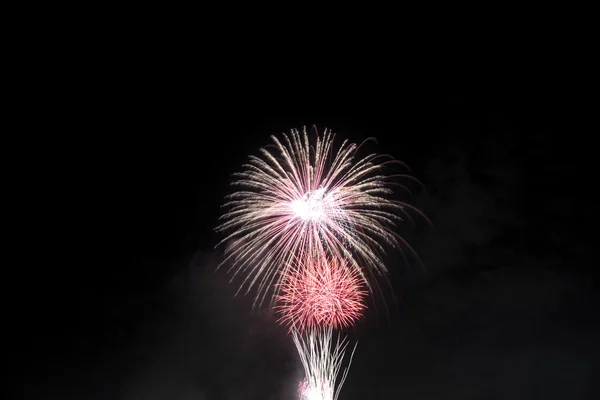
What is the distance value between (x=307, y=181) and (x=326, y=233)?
2.57 m

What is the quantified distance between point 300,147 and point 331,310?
818 centimetres

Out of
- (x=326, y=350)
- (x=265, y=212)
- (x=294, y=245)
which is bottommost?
(x=326, y=350)

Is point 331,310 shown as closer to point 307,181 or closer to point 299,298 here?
point 299,298

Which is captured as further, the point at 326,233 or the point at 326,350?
the point at 326,350

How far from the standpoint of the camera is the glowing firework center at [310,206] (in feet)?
73.2

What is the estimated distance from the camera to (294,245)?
2211 centimetres

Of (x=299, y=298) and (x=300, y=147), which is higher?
(x=300, y=147)

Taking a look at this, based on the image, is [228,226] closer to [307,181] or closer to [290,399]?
[307,181]

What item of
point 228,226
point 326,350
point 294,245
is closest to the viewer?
point 294,245

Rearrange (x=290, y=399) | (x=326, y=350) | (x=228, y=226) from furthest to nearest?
1. (x=290, y=399)
2. (x=326, y=350)
3. (x=228, y=226)

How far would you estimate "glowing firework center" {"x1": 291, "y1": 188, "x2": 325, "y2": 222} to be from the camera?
2230 cm

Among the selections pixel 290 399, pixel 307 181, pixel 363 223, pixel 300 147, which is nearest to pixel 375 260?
pixel 363 223

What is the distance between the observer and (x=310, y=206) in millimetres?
22328

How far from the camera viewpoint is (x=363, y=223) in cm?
2256
